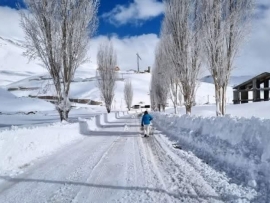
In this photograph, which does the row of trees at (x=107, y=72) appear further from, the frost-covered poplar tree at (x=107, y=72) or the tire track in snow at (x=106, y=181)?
the tire track in snow at (x=106, y=181)

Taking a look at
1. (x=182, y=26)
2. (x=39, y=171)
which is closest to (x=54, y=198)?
(x=39, y=171)

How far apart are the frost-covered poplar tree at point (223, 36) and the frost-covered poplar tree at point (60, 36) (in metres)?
8.03

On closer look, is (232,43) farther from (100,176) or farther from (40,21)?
(100,176)

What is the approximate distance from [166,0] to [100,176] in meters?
23.3

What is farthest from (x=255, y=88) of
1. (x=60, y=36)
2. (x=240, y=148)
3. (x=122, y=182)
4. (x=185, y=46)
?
(x=122, y=182)

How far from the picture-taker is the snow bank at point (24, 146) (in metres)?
9.57

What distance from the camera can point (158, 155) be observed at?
11.3m

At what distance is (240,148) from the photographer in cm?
916

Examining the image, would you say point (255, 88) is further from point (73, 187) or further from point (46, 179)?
point (73, 187)

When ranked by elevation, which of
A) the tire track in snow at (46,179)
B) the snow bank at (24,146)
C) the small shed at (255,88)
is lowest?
the tire track in snow at (46,179)

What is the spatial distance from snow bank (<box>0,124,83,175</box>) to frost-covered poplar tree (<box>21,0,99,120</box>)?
5661 mm

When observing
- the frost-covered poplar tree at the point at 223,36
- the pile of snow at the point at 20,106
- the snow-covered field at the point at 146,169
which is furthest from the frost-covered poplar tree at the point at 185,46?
the pile of snow at the point at 20,106

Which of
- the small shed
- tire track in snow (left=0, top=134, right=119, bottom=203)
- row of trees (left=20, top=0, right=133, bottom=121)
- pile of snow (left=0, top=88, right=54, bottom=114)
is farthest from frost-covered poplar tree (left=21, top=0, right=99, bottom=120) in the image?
pile of snow (left=0, top=88, right=54, bottom=114)

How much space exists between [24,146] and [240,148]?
706 cm
